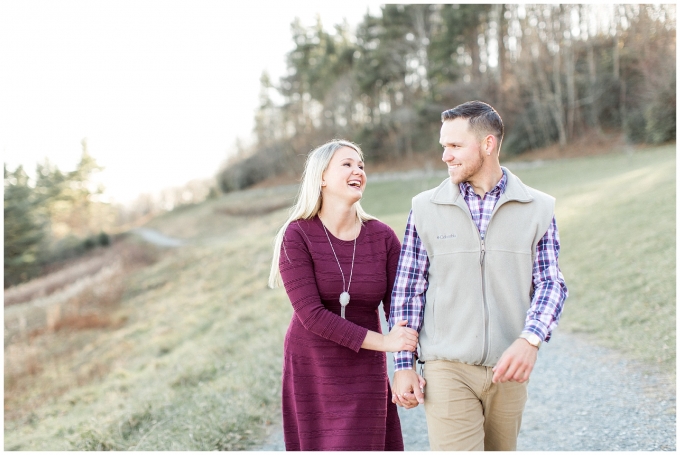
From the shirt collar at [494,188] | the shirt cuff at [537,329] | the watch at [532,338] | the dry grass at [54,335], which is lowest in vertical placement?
the dry grass at [54,335]

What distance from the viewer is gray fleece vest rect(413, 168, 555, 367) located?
2559 mm

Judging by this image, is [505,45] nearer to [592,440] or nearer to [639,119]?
[639,119]

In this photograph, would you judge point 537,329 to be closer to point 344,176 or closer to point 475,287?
point 475,287

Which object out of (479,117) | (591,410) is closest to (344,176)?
(479,117)

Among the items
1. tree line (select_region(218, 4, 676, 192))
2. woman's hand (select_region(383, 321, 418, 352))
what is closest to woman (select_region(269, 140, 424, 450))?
woman's hand (select_region(383, 321, 418, 352))

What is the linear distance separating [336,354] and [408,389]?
46cm

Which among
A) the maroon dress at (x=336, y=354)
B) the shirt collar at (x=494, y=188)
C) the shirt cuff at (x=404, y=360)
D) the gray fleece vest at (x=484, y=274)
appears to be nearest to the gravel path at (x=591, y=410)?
the maroon dress at (x=336, y=354)

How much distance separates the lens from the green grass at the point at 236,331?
5.62 meters

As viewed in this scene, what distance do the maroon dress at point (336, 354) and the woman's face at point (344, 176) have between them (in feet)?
0.68

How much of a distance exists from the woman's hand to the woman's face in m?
0.70

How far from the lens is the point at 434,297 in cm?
267

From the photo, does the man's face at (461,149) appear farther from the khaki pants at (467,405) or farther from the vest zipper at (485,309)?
the khaki pants at (467,405)

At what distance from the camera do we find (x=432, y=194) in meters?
2.74

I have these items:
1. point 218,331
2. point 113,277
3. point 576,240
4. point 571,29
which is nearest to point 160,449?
point 218,331
